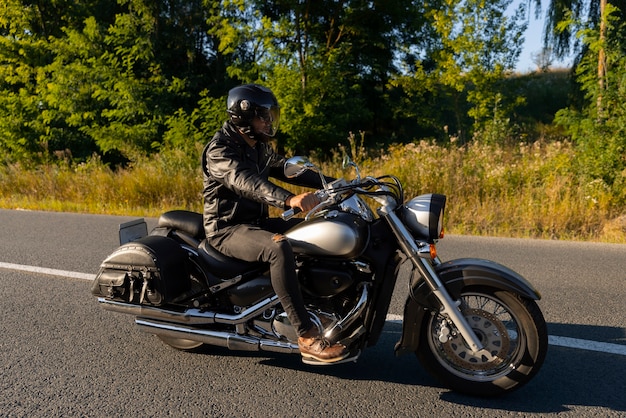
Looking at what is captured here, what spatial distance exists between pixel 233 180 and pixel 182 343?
139 centimetres

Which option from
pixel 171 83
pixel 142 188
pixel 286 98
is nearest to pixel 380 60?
pixel 286 98

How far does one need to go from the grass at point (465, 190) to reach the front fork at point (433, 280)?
5033 millimetres

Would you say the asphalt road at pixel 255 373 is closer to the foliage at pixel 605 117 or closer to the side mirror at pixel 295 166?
the side mirror at pixel 295 166

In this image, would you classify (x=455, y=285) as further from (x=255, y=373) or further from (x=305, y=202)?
(x=255, y=373)

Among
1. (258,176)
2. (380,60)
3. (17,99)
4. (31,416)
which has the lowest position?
(31,416)

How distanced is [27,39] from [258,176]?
74.2 ft

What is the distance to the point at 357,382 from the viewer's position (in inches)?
139

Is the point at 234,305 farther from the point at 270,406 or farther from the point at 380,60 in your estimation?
A: the point at 380,60

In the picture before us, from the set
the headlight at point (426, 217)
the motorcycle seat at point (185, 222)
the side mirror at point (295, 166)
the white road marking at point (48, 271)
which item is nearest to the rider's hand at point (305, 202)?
the side mirror at point (295, 166)

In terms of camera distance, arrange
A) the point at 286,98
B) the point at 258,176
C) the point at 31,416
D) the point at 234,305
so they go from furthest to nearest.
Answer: the point at 286,98 → the point at 234,305 → the point at 258,176 → the point at 31,416

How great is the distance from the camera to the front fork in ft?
10.5

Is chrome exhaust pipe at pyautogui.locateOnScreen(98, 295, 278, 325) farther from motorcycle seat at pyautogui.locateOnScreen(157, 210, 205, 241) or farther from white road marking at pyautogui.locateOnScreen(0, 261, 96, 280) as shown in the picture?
white road marking at pyautogui.locateOnScreen(0, 261, 96, 280)

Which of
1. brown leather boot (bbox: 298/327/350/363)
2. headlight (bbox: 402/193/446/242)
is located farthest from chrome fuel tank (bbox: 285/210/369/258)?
brown leather boot (bbox: 298/327/350/363)

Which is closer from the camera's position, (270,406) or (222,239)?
(270,406)
